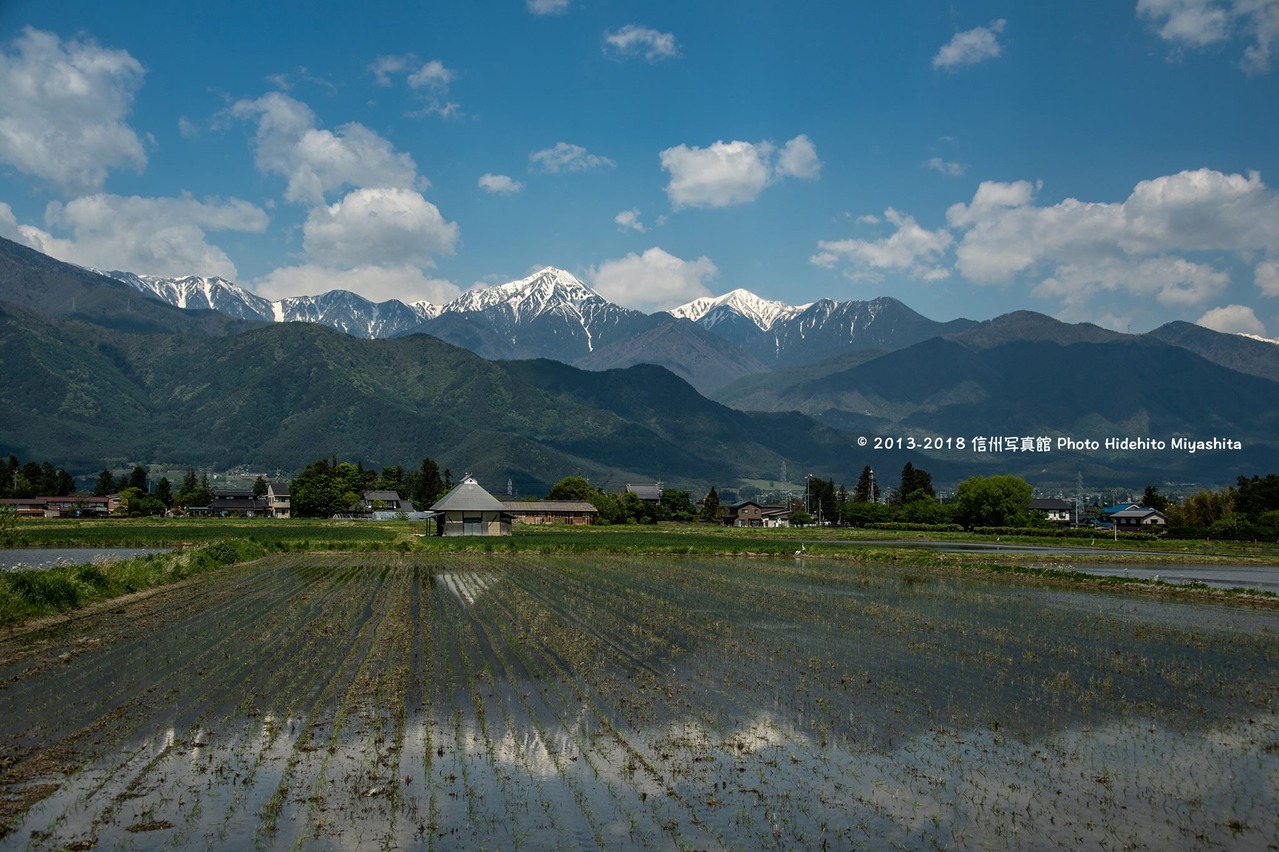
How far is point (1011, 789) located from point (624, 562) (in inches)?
1540

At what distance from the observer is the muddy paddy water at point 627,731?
9906 millimetres

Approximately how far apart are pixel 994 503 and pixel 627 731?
105551 millimetres

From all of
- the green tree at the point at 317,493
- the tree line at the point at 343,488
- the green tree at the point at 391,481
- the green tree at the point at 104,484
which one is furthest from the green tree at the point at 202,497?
the green tree at the point at 391,481

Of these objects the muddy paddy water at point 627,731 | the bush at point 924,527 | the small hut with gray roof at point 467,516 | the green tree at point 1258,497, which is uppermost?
the green tree at point 1258,497

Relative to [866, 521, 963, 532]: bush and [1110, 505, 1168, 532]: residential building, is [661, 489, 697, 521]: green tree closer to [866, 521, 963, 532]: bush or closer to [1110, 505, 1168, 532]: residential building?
[866, 521, 963, 532]: bush

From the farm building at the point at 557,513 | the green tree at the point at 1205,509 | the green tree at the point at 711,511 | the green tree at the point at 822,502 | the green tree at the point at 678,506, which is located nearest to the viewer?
the green tree at the point at 1205,509

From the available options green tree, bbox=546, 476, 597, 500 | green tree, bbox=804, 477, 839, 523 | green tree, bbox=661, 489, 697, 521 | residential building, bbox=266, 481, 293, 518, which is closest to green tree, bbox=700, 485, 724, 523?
green tree, bbox=661, 489, 697, 521

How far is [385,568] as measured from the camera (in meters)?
43.5

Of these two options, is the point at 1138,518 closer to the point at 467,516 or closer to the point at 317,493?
the point at 467,516

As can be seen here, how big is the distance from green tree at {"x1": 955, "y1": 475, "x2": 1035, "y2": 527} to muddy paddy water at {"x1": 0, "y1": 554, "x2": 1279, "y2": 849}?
86.0 meters

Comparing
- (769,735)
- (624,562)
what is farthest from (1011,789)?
(624,562)

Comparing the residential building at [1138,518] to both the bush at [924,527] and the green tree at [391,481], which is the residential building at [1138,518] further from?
the green tree at [391,481]

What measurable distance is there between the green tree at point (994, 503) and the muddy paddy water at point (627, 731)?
86046 millimetres

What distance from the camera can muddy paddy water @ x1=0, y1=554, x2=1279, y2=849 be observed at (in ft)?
32.5
